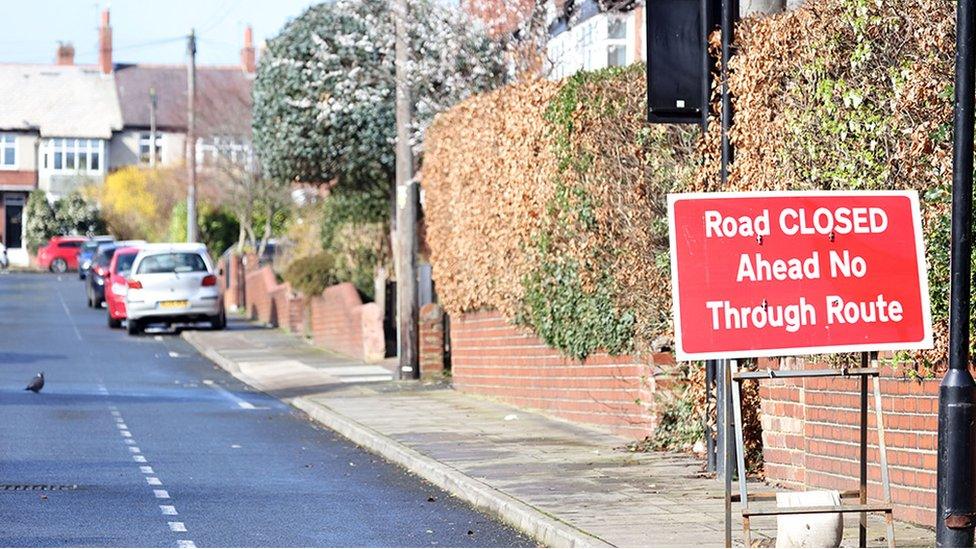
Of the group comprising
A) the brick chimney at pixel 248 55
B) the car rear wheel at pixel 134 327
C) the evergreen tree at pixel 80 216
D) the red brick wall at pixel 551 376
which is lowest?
the red brick wall at pixel 551 376

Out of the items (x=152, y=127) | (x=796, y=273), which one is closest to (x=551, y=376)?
(x=796, y=273)

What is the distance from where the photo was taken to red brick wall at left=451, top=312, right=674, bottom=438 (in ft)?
48.0

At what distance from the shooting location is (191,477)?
1314 centimetres

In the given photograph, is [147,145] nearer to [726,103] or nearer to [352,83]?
[352,83]

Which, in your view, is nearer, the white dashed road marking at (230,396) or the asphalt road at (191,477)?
the asphalt road at (191,477)

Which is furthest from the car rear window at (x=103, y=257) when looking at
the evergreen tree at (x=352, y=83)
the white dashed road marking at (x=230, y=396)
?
the white dashed road marking at (x=230, y=396)

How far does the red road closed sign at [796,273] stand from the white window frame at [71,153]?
8155cm

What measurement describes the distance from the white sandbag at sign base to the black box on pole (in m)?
4.04

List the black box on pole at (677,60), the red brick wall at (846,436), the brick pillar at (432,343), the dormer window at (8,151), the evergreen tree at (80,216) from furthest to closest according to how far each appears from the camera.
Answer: the dormer window at (8,151) → the evergreen tree at (80,216) → the brick pillar at (432,343) → the black box on pole at (677,60) → the red brick wall at (846,436)

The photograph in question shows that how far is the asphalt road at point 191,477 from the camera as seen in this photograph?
1021 centimetres

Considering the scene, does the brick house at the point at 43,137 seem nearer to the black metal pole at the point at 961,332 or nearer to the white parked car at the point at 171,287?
the white parked car at the point at 171,287

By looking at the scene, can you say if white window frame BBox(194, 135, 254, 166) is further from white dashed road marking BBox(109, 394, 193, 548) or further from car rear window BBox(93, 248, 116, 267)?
white dashed road marking BBox(109, 394, 193, 548)

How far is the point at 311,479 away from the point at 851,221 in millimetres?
5958

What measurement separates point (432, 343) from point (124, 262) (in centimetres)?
1743
